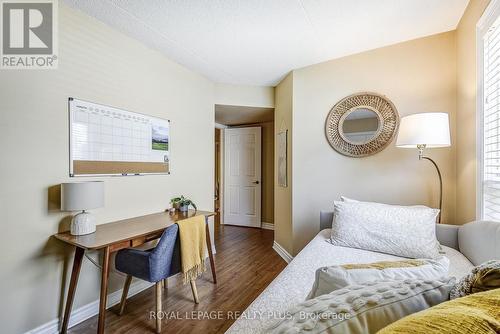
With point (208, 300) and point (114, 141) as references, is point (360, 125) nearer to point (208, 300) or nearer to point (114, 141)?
point (208, 300)

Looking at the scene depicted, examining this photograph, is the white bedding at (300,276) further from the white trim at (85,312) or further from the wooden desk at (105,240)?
the white trim at (85,312)

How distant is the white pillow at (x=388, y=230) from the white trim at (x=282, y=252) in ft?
4.00

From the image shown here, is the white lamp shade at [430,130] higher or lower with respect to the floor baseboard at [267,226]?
higher

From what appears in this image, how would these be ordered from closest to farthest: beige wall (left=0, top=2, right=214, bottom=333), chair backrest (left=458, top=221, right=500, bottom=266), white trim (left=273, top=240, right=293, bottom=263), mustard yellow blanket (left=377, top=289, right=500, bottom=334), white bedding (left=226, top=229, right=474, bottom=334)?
mustard yellow blanket (left=377, top=289, right=500, bottom=334), white bedding (left=226, top=229, right=474, bottom=334), chair backrest (left=458, top=221, right=500, bottom=266), beige wall (left=0, top=2, right=214, bottom=333), white trim (left=273, top=240, right=293, bottom=263)

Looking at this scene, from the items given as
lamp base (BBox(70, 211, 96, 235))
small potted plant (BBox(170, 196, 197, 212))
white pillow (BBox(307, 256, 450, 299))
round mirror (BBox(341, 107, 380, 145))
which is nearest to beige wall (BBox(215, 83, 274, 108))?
round mirror (BBox(341, 107, 380, 145))

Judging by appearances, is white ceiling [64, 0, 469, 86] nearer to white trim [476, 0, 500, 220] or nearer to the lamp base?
white trim [476, 0, 500, 220]

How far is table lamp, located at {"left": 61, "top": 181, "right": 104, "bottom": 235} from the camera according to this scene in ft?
5.31

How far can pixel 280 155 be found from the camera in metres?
3.38

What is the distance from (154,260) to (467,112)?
2.70 meters

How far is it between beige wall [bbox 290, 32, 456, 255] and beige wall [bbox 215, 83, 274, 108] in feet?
2.55

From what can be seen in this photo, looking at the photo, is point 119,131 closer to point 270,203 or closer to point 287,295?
point 287,295

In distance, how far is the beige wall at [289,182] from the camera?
9.71 ft

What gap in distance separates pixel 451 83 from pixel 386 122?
598mm

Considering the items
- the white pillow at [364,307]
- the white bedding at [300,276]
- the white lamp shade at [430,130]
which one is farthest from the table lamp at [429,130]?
the white pillow at [364,307]
